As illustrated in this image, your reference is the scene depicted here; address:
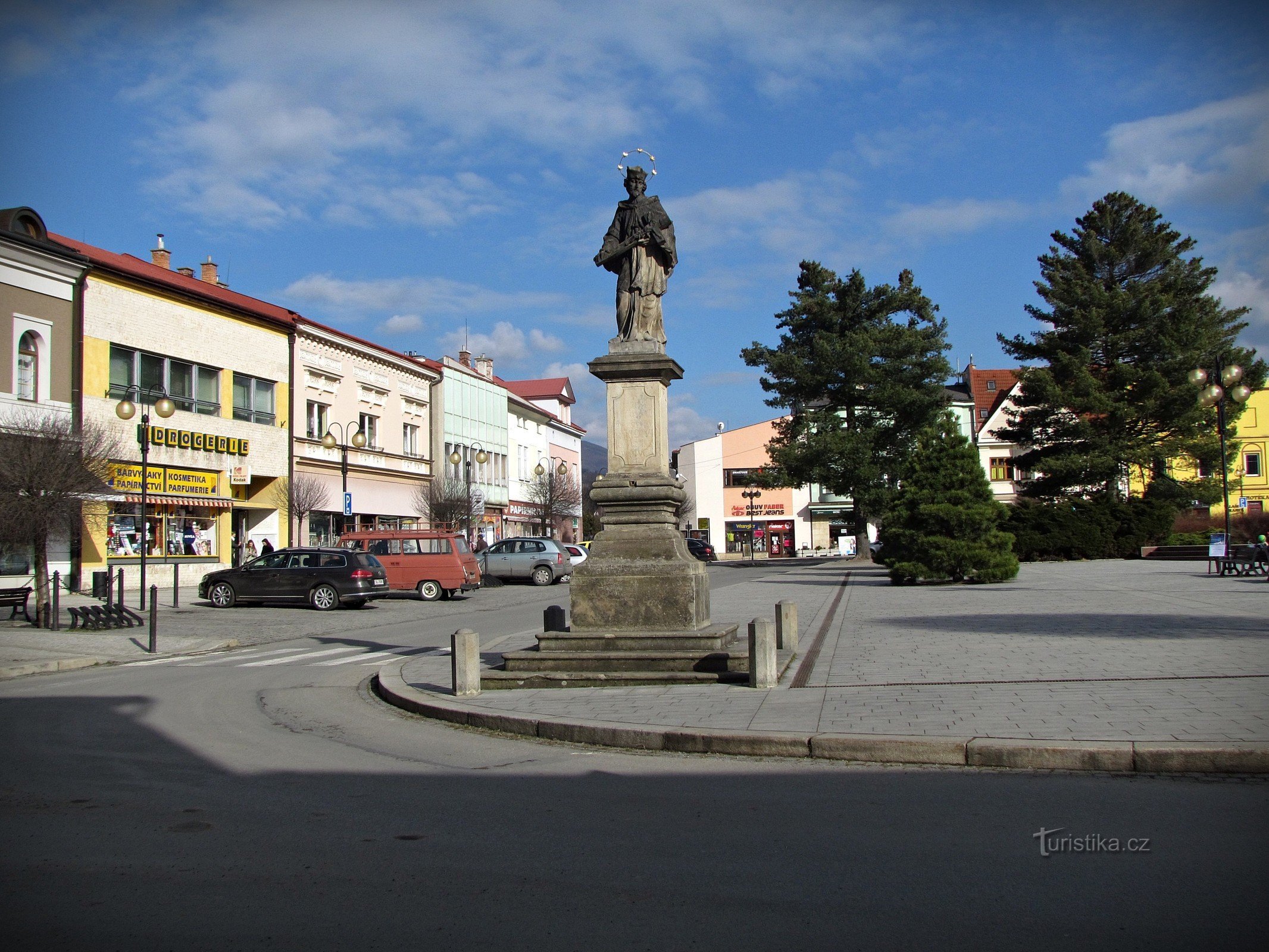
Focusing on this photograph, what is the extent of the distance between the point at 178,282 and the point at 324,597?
15676 millimetres

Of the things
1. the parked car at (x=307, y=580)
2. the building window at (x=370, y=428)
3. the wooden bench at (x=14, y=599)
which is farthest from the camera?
the building window at (x=370, y=428)

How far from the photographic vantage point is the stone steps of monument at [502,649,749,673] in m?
10.1

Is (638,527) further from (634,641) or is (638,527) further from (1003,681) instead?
(1003,681)

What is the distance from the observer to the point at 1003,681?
30.7 feet

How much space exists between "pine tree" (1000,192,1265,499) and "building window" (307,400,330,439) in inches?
1170

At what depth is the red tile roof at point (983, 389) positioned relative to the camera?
8175cm

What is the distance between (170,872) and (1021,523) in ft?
132

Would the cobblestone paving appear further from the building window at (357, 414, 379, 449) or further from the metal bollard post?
the building window at (357, 414, 379, 449)

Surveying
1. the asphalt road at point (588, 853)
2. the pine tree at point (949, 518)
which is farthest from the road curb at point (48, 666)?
the pine tree at point (949, 518)

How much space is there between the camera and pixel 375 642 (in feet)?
57.6

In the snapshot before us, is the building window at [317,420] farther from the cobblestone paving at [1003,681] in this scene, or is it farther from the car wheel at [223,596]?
the cobblestone paving at [1003,681]

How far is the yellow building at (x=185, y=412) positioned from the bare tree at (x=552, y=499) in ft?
72.8

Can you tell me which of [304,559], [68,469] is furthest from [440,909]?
[304,559]

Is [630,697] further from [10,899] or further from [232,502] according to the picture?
[232,502]
